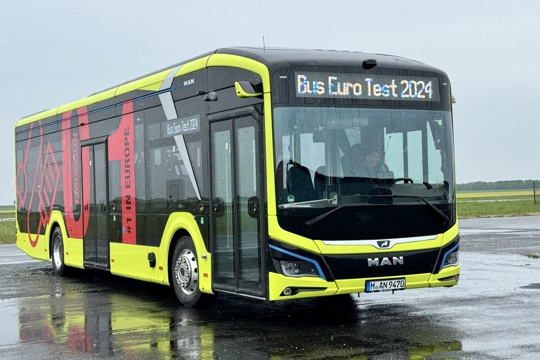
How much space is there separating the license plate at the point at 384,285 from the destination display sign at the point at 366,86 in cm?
209

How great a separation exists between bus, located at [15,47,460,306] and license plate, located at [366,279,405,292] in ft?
0.04

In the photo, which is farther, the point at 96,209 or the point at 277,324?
the point at 96,209

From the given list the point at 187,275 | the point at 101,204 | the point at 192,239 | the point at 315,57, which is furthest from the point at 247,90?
the point at 101,204

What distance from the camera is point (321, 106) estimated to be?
417 inches

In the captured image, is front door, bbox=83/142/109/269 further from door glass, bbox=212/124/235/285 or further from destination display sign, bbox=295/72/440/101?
destination display sign, bbox=295/72/440/101

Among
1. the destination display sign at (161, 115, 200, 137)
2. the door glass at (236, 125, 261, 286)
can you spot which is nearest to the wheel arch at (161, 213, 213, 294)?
the door glass at (236, 125, 261, 286)

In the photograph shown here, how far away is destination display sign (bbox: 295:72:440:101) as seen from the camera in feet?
34.9

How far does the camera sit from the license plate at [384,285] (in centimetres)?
1054

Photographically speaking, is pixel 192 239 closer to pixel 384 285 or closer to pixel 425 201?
pixel 384 285

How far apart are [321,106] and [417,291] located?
463cm

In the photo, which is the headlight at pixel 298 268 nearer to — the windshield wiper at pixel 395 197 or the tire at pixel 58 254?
the windshield wiper at pixel 395 197

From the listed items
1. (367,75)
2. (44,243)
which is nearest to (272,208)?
(367,75)

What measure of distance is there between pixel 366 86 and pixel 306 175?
134 cm

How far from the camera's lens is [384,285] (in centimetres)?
1060
